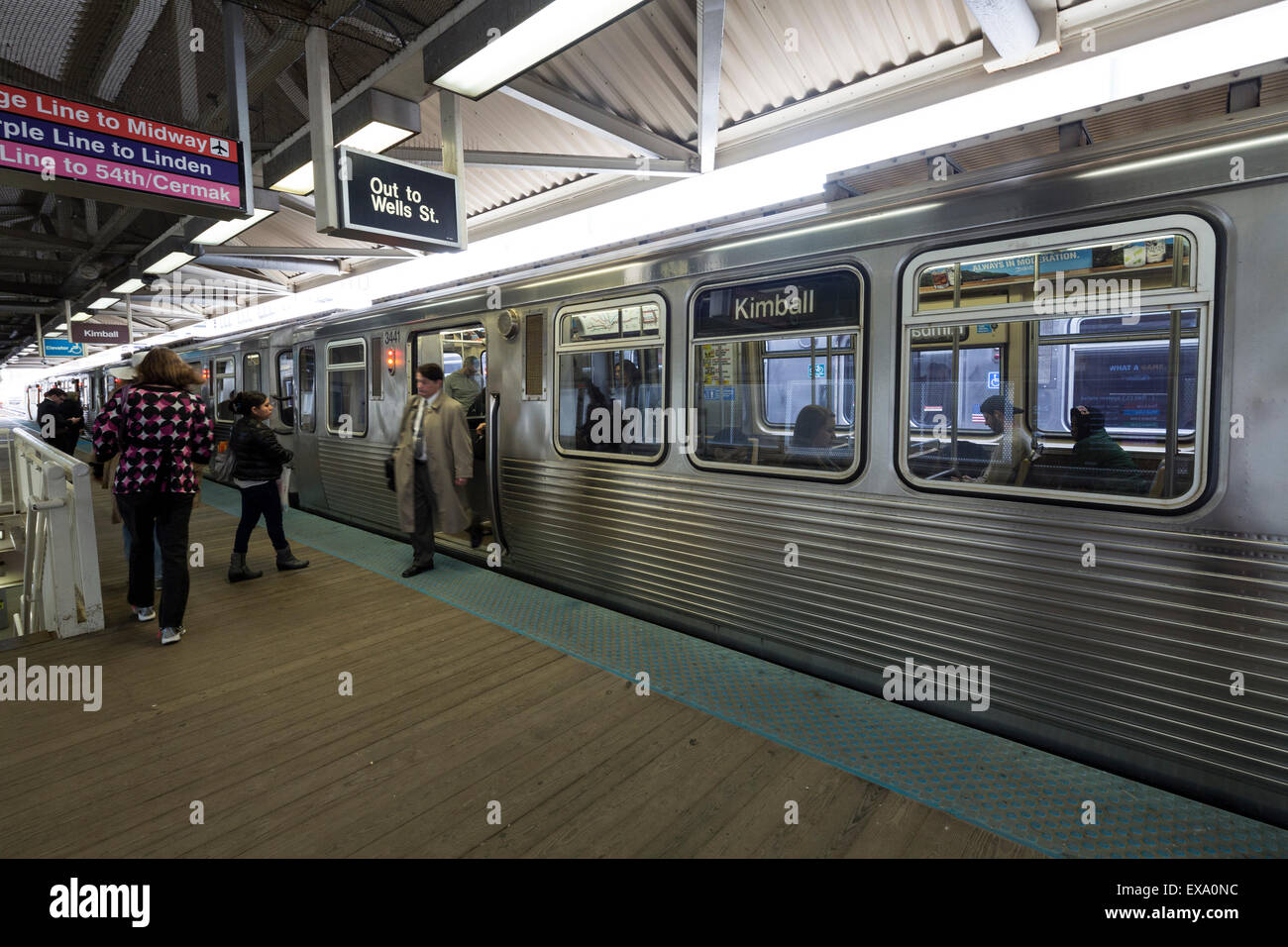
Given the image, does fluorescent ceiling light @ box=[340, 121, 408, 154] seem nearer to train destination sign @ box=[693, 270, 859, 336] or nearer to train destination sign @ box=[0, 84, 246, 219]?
train destination sign @ box=[0, 84, 246, 219]

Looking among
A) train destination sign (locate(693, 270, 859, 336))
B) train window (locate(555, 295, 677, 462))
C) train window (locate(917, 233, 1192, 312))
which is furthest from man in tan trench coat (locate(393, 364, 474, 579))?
train window (locate(917, 233, 1192, 312))

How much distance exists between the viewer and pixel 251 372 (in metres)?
9.55

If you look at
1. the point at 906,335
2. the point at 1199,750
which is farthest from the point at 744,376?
the point at 1199,750

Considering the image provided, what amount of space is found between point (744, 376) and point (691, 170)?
3872mm

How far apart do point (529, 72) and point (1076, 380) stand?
4.95m

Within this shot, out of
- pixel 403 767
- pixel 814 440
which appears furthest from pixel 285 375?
pixel 814 440

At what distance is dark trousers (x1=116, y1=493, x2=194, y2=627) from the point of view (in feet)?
13.1

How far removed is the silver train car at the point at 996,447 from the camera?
226 centimetres

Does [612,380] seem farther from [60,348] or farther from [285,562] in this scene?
[60,348]

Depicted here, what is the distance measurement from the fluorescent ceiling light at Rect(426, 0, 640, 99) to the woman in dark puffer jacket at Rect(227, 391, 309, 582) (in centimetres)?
284

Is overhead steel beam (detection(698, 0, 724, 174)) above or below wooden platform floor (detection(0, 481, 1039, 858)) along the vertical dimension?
above

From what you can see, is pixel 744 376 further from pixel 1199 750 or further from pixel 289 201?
pixel 289 201
